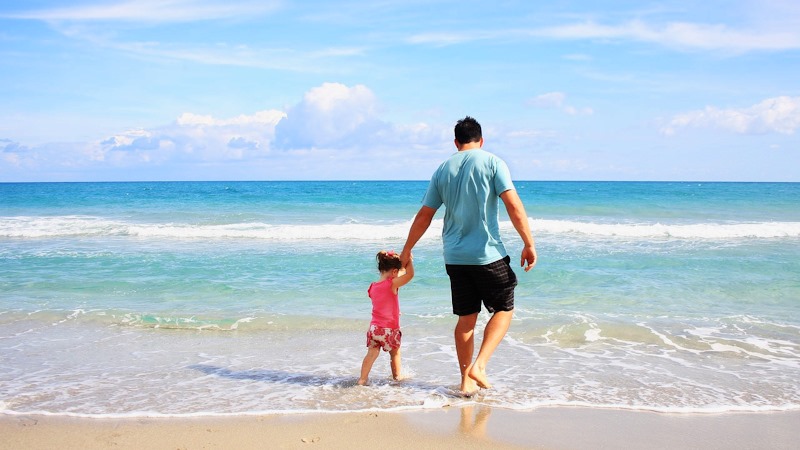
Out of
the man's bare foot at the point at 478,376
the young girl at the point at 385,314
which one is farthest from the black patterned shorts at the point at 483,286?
the young girl at the point at 385,314

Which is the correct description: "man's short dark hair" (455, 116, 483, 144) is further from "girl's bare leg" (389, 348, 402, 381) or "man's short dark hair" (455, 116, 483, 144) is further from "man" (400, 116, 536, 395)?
"girl's bare leg" (389, 348, 402, 381)

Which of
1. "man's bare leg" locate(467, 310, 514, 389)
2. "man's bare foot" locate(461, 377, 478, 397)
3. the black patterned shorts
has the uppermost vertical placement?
the black patterned shorts

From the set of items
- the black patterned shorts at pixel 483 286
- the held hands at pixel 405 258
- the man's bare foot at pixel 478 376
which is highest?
the held hands at pixel 405 258

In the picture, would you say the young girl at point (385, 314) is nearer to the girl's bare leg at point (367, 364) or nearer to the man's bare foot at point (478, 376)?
the girl's bare leg at point (367, 364)

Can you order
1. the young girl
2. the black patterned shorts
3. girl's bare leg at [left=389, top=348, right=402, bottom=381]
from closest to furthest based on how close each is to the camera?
the black patterned shorts → the young girl → girl's bare leg at [left=389, top=348, right=402, bottom=381]

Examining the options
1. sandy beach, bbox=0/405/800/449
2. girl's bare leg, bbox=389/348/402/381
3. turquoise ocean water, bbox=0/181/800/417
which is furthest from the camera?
girl's bare leg, bbox=389/348/402/381

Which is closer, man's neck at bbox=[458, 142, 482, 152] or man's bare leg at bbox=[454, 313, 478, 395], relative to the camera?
man's neck at bbox=[458, 142, 482, 152]

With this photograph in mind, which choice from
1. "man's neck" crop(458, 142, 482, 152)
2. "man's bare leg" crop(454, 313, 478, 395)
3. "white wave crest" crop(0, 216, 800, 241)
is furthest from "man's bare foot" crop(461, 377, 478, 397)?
"white wave crest" crop(0, 216, 800, 241)

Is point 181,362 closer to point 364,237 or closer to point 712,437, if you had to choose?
point 712,437

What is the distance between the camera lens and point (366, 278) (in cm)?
984

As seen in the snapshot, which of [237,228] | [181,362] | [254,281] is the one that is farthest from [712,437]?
[237,228]

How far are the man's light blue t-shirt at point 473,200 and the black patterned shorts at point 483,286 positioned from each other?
0.06 m

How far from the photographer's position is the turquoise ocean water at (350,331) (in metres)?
4.79

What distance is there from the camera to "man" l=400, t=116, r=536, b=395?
429cm
